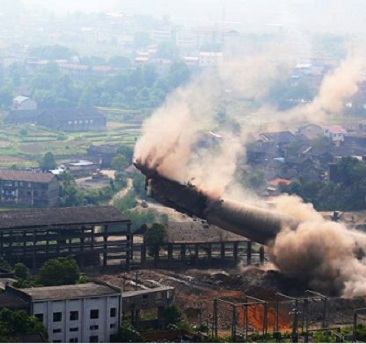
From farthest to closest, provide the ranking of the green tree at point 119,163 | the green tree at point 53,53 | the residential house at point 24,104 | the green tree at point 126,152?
the green tree at point 53,53, the residential house at point 24,104, the green tree at point 126,152, the green tree at point 119,163

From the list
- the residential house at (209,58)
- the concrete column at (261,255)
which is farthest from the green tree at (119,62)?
the concrete column at (261,255)

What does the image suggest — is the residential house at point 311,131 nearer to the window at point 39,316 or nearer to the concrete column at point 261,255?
the concrete column at point 261,255

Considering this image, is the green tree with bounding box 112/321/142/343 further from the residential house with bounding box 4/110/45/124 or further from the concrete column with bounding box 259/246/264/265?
the residential house with bounding box 4/110/45/124

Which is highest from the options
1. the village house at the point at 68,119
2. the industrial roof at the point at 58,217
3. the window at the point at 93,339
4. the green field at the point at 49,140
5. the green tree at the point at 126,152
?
the industrial roof at the point at 58,217

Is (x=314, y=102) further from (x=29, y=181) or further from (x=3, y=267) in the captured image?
(x=3, y=267)

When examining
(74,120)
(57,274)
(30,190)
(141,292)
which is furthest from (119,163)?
(141,292)

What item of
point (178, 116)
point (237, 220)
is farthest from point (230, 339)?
point (178, 116)

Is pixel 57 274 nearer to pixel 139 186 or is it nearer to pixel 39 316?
pixel 39 316

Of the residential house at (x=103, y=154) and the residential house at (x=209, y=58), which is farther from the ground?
the residential house at (x=209, y=58)
